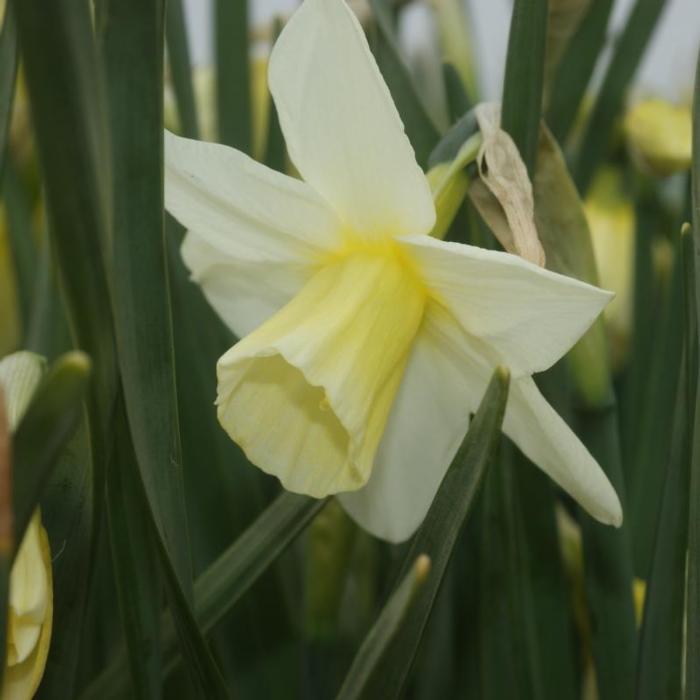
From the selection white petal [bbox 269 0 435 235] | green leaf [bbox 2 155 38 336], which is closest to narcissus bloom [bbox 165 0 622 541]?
white petal [bbox 269 0 435 235]

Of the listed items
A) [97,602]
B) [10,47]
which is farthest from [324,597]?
[10,47]

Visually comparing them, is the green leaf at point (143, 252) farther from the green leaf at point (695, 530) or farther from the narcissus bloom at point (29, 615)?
the green leaf at point (695, 530)

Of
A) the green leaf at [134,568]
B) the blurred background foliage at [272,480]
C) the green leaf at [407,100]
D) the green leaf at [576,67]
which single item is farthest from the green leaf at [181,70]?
the green leaf at [134,568]

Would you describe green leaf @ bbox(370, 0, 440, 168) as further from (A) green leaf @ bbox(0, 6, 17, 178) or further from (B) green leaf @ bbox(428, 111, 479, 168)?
(A) green leaf @ bbox(0, 6, 17, 178)

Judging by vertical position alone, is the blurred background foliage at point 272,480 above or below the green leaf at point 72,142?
below

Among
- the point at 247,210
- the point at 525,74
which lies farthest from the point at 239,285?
the point at 525,74

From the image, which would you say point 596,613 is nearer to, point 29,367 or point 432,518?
point 432,518
